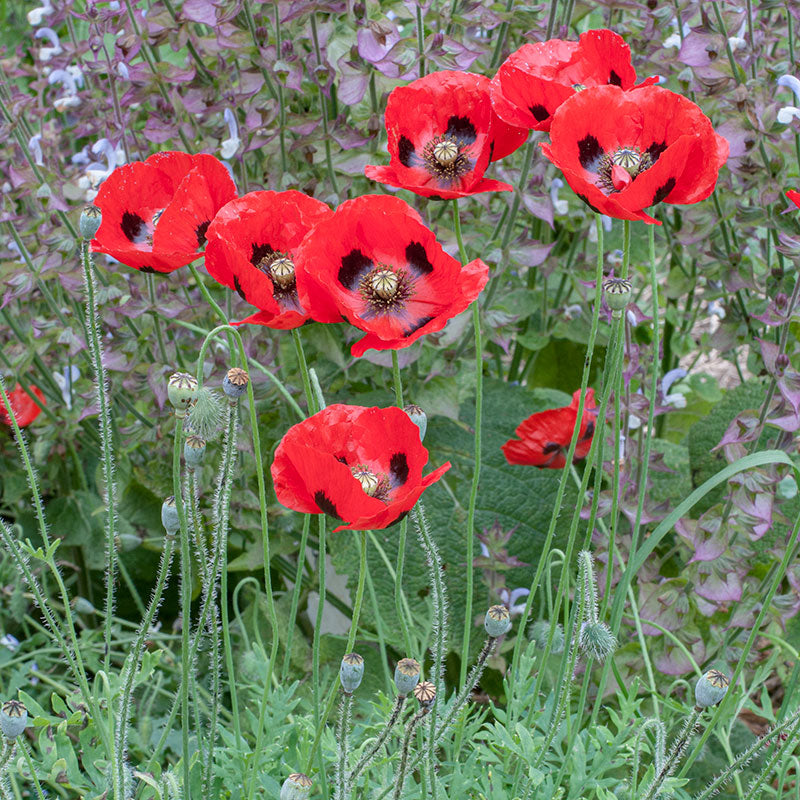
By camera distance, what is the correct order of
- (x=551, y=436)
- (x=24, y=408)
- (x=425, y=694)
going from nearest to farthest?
1. (x=425, y=694)
2. (x=551, y=436)
3. (x=24, y=408)

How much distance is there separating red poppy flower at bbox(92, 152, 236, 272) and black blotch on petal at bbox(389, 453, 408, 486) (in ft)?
0.82

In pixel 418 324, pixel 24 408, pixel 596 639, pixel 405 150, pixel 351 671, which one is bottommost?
pixel 24 408

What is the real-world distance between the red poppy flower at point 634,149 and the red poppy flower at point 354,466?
0.84ft

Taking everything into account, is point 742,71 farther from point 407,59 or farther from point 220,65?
point 220,65

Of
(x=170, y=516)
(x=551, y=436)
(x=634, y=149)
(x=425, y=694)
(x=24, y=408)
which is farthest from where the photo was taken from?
(x=24, y=408)

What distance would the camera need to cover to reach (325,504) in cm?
79

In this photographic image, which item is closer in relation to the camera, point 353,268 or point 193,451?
point 193,451

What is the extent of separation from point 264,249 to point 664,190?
36cm

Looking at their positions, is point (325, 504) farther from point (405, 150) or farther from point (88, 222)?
point (405, 150)

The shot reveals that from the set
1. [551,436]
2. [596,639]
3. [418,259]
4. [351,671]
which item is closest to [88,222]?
[418,259]

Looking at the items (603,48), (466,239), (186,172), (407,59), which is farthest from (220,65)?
(603,48)

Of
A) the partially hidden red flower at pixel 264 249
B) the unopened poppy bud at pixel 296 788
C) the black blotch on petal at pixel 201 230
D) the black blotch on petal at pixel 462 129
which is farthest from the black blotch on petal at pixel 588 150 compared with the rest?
the unopened poppy bud at pixel 296 788

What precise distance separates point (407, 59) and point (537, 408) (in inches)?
29.8

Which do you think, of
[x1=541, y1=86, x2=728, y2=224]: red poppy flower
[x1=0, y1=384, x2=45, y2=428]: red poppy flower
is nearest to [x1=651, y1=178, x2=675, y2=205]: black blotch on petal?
[x1=541, y1=86, x2=728, y2=224]: red poppy flower
